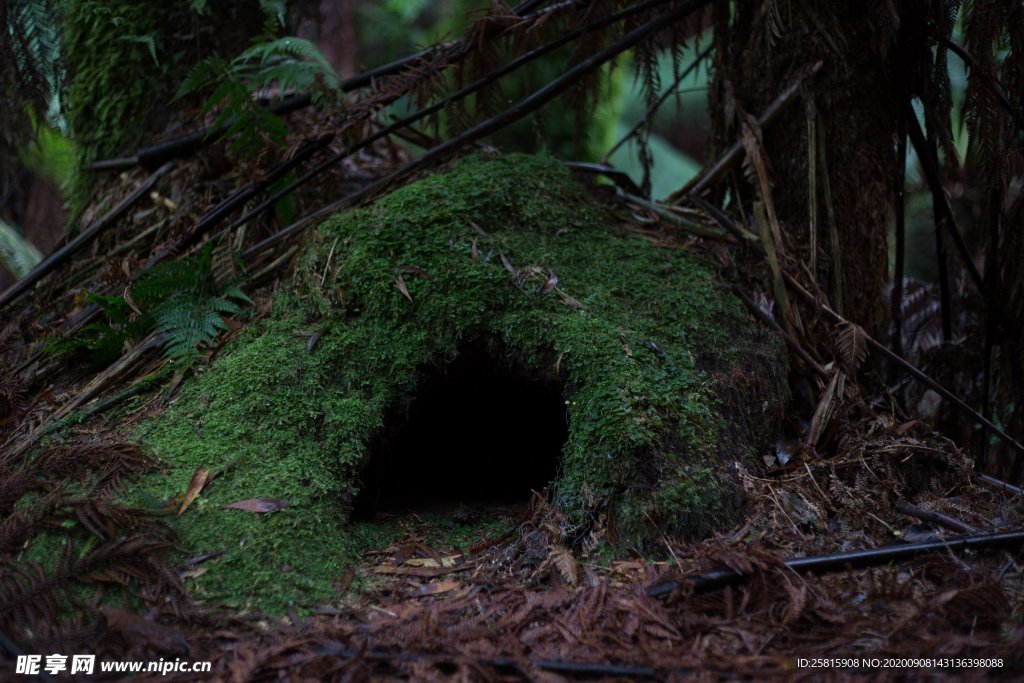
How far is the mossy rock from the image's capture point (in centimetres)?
218

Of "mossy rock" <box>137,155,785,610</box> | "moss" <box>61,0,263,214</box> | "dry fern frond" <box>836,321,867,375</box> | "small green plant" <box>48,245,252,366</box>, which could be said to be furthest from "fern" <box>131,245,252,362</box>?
"dry fern frond" <box>836,321,867,375</box>

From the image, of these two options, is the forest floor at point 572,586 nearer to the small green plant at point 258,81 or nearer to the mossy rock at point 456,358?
the mossy rock at point 456,358

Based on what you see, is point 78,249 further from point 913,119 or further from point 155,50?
point 913,119

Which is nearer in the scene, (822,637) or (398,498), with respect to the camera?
(822,637)

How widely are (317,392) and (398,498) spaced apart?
642mm

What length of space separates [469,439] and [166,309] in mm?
1378

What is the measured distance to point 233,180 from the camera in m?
3.46

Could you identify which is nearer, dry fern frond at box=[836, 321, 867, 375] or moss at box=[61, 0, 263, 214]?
dry fern frond at box=[836, 321, 867, 375]

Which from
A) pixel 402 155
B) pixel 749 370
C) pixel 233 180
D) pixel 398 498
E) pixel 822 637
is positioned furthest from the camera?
pixel 402 155

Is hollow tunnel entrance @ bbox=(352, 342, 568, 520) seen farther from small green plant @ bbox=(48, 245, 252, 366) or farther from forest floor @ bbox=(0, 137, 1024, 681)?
small green plant @ bbox=(48, 245, 252, 366)

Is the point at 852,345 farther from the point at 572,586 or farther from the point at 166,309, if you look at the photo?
the point at 166,309

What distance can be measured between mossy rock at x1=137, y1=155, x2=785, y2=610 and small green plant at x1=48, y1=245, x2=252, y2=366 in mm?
168

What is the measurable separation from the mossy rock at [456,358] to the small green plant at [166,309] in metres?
0.17

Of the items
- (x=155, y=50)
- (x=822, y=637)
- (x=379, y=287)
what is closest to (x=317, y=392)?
(x=379, y=287)
